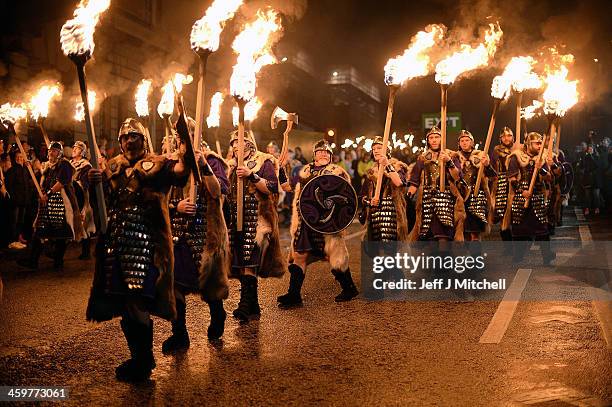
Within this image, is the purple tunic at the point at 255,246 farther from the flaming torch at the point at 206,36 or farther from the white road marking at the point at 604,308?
the white road marking at the point at 604,308

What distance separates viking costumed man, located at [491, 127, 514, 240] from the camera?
34.7 feet

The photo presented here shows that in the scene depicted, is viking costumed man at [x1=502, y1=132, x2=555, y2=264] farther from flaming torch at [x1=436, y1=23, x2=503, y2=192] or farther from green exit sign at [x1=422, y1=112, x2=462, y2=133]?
green exit sign at [x1=422, y1=112, x2=462, y2=133]

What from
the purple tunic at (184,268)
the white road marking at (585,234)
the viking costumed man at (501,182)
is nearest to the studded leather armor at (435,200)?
the viking costumed man at (501,182)

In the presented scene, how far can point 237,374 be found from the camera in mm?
4672

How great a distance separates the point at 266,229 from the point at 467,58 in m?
4.01

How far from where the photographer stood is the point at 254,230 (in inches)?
266

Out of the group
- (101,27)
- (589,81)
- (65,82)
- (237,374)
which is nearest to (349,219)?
(237,374)

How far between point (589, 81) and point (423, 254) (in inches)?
1087

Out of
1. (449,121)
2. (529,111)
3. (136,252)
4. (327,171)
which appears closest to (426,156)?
(327,171)

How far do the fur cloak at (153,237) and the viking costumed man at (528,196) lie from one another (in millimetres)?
6705

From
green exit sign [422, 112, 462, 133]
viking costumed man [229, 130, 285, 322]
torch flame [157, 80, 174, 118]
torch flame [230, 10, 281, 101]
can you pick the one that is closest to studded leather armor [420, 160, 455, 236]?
viking costumed man [229, 130, 285, 322]

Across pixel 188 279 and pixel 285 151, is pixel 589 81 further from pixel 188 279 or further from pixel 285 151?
pixel 188 279

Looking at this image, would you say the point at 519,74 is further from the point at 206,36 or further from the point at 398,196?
the point at 206,36

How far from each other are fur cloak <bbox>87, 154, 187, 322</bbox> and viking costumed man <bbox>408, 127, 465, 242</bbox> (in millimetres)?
4473
